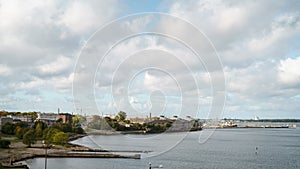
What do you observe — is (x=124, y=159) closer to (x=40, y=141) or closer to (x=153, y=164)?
(x=153, y=164)

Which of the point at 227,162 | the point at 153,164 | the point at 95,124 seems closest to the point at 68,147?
the point at 153,164

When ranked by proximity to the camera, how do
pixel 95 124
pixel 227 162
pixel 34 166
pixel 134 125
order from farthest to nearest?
pixel 134 125 → pixel 95 124 → pixel 227 162 → pixel 34 166

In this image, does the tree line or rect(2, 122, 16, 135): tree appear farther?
rect(2, 122, 16, 135): tree

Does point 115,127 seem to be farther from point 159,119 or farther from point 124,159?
point 124,159

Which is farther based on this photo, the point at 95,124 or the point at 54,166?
the point at 95,124

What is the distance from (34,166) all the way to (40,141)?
19932 mm

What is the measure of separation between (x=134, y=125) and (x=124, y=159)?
198 ft

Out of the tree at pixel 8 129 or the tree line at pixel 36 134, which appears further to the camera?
the tree at pixel 8 129

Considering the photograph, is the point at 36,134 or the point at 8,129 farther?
the point at 8,129

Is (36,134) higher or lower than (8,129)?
lower

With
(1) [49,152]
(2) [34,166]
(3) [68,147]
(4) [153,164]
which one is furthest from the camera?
(3) [68,147]

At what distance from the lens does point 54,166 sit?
97.6 feet

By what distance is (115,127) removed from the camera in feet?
289

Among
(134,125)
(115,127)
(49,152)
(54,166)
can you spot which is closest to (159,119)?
(134,125)
